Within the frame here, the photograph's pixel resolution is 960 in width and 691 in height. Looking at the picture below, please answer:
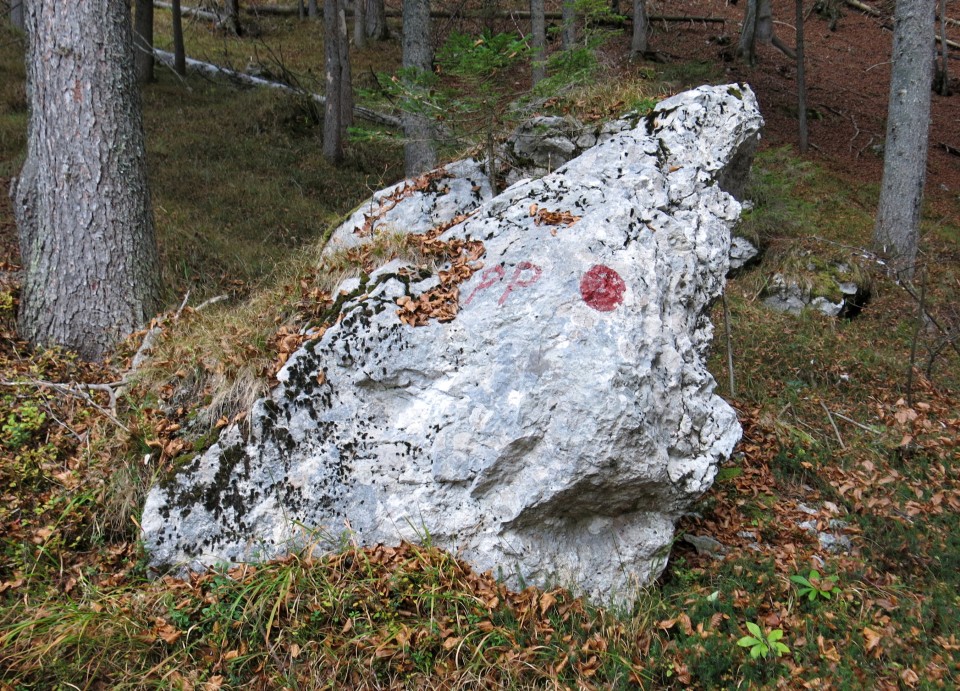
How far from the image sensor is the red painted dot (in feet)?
12.2

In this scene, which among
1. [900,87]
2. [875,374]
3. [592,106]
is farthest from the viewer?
[900,87]

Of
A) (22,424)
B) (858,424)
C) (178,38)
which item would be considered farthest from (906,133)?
(178,38)

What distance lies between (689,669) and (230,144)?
11.3m

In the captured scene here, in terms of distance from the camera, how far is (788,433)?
17.7 feet

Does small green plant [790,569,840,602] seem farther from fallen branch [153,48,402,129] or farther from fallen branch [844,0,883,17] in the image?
fallen branch [844,0,883,17]

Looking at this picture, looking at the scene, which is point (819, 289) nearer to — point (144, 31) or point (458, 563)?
point (458, 563)

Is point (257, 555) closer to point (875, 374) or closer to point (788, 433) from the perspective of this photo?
point (788, 433)

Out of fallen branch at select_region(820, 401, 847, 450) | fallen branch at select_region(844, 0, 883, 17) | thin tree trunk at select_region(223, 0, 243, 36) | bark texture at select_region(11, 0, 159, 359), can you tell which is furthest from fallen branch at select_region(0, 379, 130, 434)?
fallen branch at select_region(844, 0, 883, 17)

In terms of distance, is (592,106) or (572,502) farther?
(592,106)

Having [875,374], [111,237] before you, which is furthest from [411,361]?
[875,374]

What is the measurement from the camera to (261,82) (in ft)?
51.5

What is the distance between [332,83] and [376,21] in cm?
1223

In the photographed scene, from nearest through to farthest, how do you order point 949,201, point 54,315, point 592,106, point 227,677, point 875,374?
point 227,677
point 54,315
point 592,106
point 875,374
point 949,201

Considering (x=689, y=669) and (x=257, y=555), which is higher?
(x=257, y=555)
